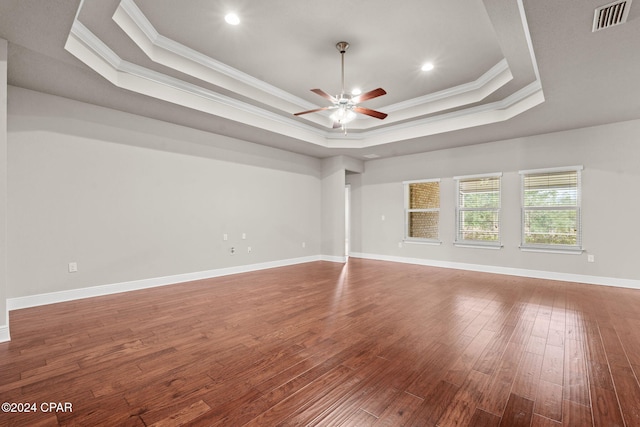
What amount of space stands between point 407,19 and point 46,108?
15.4 feet

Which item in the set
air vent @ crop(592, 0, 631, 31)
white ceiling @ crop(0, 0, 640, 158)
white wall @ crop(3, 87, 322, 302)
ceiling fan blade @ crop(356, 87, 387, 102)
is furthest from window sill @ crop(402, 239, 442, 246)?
air vent @ crop(592, 0, 631, 31)

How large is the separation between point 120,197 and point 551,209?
7.57 m

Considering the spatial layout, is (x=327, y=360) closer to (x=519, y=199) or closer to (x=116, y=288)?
(x=116, y=288)

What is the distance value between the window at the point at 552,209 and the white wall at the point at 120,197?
17.6 feet

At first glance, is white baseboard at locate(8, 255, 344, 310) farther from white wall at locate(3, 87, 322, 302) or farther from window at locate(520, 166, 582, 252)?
window at locate(520, 166, 582, 252)

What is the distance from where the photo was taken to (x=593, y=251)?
16.5ft

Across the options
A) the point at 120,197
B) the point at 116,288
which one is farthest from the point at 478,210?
the point at 116,288

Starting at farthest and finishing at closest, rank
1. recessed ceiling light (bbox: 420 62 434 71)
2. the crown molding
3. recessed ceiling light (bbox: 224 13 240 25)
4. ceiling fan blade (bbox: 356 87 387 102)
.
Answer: recessed ceiling light (bbox: 420 62 434 71) < ceiling fan blade (bbox: 356 87 387 102) < the crown molding < recessed ceiling light (bbox: 224 13 240 25)

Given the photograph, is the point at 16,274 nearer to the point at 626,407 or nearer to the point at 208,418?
the point at 208,418

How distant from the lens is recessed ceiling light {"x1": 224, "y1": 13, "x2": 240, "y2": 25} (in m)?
3.06

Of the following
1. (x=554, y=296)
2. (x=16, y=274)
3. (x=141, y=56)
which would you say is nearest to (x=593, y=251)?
(x=554, y=296)

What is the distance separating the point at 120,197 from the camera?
14.4 ft

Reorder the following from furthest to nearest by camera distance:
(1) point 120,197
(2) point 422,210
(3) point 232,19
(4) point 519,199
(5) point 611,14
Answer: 1. (2) point 422,210
2. (4) point 519,199
3. (1) point 120,197
4. (3) point 232,19
5. (5) point 611,14

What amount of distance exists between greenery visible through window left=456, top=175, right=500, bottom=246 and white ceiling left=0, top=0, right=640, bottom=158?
46.1 inches
